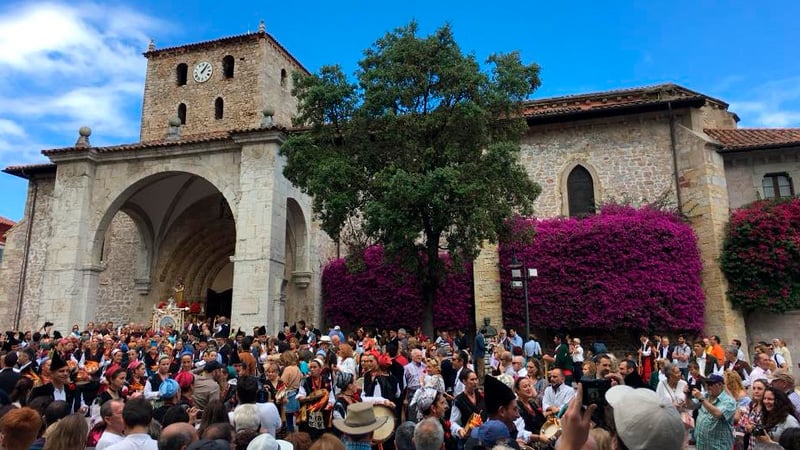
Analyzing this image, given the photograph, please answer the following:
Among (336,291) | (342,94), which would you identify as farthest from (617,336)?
(342,94)

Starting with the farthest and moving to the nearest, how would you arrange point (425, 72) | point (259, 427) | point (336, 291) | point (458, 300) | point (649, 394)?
point (336, 291) → point (458, 300) → point (425, 72) → point (259, 427) → point (649, 394)

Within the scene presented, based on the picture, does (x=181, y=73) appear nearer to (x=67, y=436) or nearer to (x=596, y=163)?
(x=596, y=163)

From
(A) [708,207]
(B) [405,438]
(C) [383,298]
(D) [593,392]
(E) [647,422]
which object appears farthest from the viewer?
(C) [383,298]

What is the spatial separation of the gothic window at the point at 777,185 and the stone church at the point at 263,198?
0.04 m

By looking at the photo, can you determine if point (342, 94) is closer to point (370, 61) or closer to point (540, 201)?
point (370, 61)

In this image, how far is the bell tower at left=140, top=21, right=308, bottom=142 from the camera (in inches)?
1179

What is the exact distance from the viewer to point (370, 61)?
14.3 meters

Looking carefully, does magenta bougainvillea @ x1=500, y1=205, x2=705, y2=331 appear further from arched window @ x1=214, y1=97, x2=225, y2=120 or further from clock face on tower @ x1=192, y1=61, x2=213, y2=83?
clock face on tower @ x1=192, y1=61, x2=213, y2=83

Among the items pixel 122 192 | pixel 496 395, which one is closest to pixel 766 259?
pixel 496 395

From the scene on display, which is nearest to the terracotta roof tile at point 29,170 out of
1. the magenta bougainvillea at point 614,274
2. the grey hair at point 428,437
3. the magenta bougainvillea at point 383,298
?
the magenta bougainvillea at point 383,298

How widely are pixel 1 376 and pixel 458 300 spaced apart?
14.8m

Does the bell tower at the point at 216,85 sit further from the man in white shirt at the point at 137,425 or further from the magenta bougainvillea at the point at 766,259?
the man in white shirt at the point at 137,425

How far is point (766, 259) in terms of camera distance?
1725cm

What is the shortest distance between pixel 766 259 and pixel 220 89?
85.0 ft
